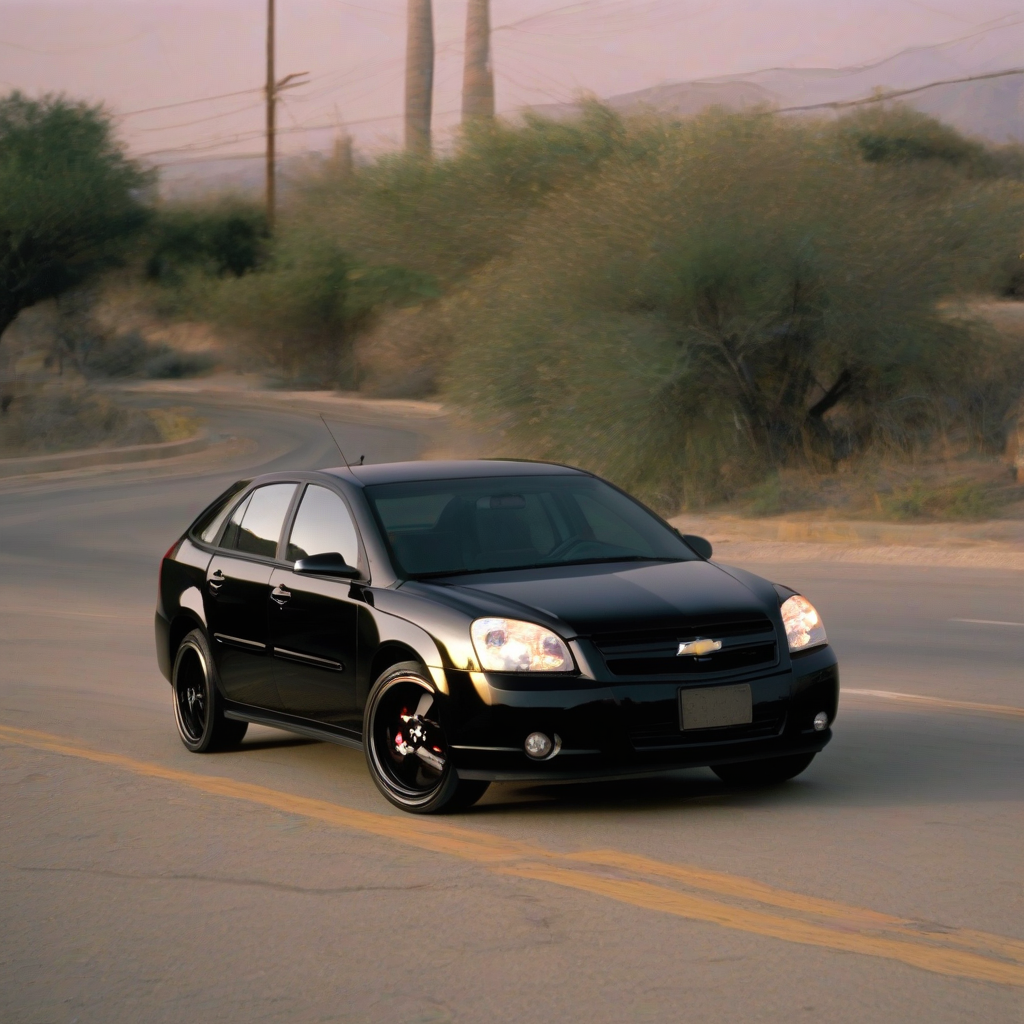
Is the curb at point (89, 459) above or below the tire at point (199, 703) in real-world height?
below

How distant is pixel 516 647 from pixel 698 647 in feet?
Result: 2.29

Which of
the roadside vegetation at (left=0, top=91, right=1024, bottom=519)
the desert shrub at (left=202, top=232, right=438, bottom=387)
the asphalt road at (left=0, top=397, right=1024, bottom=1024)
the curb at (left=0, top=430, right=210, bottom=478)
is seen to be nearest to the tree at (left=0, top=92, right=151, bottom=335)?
the desert shrub at (left=202, top=232, right=438, bottom=387)

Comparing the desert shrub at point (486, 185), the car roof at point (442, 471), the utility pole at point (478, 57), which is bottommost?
the car roof at point (442, 471)

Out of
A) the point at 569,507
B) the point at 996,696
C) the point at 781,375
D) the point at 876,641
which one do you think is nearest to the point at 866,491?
the point at 781,375

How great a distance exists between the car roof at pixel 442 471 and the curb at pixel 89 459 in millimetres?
30150

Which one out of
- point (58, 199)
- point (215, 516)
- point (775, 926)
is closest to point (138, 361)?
point (58, 199)

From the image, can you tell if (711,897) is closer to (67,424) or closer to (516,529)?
(516,529)

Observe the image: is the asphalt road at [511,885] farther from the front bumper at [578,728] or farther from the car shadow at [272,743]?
the front bumper at [578,728]

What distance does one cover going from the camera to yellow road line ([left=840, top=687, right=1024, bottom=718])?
9.84 m

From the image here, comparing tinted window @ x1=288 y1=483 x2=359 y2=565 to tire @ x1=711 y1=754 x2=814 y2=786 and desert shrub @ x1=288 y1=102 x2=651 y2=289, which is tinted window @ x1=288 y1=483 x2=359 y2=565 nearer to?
tire @ x1=711 y1=754 x2=814 y2=786

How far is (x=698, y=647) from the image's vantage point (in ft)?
23.4

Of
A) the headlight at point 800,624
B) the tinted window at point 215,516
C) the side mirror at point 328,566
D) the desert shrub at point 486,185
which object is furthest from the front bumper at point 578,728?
the desert shrub at point 486,185

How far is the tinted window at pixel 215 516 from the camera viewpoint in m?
9.32

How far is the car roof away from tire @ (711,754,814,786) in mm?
1728
